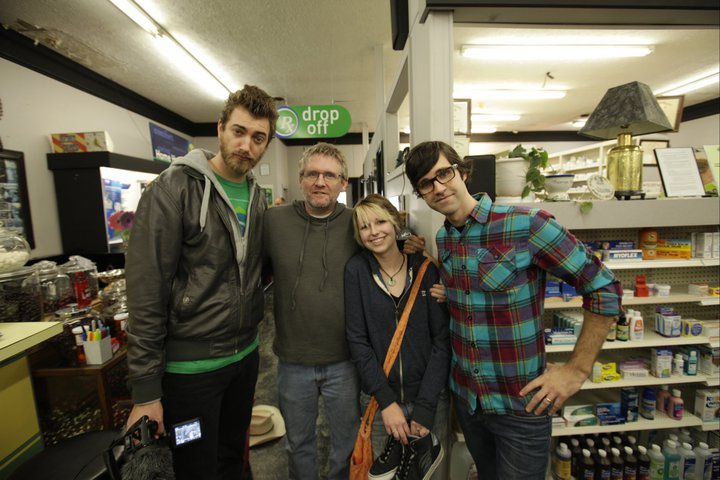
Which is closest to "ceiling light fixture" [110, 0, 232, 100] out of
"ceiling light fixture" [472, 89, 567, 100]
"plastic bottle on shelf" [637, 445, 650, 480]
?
"ceiling light fixture" [472, 89, 567, 100]

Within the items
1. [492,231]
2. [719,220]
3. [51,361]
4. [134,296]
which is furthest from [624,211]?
[51,361]

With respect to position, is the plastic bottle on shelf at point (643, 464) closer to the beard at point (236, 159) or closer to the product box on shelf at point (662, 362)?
the product box on shelf at point (662, 362)

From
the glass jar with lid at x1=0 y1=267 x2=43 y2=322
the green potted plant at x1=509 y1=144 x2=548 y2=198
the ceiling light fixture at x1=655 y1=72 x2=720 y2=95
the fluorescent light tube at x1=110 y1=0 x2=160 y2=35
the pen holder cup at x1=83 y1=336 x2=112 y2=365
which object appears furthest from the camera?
the ceiling light fixture at x1=655 y1=72 x2=720 y2=95

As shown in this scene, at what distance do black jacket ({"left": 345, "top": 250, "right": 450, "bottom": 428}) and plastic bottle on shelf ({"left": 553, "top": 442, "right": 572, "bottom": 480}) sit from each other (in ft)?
4.17

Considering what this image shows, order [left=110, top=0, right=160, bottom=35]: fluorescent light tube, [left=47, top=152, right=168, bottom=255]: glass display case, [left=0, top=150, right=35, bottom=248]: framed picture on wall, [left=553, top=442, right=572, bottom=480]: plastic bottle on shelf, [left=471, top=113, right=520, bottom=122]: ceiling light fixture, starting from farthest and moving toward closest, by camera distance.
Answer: [left=471, top=113, right=520, bottom=122]: ceiling light fixture < [left=47, top=152, right=168, bottom=255]: glass display case < [left=0, top=150, right=35, bottom=248]: framed picture on wall < [left=110, top=0, right=160, bottom=35]: fluorescent light tube < [left=553, top=442, right=572, bottom=480]: plastic bottle on shelf

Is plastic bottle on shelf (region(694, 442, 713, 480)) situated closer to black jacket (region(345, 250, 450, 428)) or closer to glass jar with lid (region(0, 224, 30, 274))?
black jacket (region(345, 250, 450, 428))

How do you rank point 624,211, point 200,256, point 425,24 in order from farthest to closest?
point 624,211
point 425,24
point 200,256

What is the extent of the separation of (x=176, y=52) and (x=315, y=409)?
4.62 metres

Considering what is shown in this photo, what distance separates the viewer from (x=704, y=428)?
2.08 metres

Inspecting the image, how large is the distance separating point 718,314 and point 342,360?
2.75 m

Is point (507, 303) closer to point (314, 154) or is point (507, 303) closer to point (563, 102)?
point (314, 154)

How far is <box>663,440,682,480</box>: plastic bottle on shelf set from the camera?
6.75ft

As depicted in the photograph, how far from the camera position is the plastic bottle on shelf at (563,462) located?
2036 mm

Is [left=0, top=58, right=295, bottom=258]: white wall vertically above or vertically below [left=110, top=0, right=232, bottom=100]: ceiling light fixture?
below
